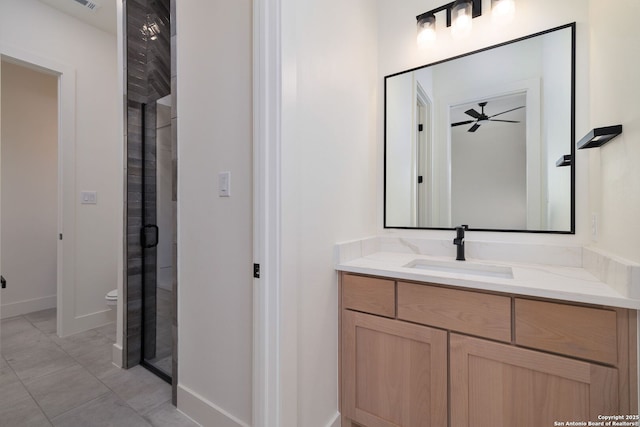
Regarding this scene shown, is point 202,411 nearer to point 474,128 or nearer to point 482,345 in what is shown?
point 482,345

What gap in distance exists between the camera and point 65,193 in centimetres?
246

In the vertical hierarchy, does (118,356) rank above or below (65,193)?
below

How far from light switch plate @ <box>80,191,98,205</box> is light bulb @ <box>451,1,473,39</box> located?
3303 mm

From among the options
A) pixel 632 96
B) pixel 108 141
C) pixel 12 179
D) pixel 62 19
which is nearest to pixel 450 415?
pixel 632 96

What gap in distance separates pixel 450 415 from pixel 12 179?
445cm

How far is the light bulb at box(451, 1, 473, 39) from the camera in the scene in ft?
4.99

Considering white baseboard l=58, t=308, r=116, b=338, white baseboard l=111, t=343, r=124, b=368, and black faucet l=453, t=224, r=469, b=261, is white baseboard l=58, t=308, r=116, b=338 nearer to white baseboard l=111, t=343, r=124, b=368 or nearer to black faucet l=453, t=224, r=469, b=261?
white baseboard l=111, t=343, r=124, b=368

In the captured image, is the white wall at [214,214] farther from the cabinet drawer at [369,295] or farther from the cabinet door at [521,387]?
the cabinet door at [521,387]

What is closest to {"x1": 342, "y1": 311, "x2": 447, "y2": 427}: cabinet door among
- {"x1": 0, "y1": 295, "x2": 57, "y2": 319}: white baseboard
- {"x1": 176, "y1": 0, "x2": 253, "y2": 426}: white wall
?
{"x1": 176, "y1": 0, "x2": 253, "y2": 426}: white wall

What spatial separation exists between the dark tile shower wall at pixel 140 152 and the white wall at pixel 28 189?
210 cm

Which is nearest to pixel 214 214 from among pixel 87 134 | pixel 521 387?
pixel 521 387

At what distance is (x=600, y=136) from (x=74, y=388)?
3.02 m

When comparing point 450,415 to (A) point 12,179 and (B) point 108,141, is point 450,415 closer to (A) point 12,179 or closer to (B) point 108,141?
(B) point 108,141

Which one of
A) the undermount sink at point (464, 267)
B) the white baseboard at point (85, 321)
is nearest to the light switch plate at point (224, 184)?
the undermount sink at point (464, 267)
